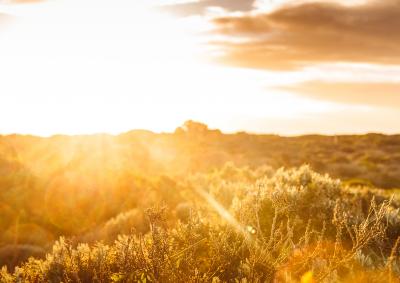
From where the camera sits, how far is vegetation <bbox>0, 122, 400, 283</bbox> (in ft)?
17.6

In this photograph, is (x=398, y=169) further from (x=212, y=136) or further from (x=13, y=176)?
(x=212, y=136)

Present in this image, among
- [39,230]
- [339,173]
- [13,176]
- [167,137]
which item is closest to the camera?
Answer: [39,230]

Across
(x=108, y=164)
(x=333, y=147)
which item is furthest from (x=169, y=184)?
(x=333, y=147)

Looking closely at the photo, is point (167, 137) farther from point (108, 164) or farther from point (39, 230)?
point (39, 230)

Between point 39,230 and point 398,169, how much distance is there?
1243 inches

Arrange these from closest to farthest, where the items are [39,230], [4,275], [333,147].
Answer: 1. [4,275]
2. [39,230]
3. [333,147]

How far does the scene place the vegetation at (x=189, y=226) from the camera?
5.35 metres

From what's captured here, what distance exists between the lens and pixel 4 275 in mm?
6766

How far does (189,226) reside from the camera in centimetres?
787

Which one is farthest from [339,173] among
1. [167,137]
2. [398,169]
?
[167,137]

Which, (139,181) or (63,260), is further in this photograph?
(139,181)

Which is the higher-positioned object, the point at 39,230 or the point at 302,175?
the point at 302,175

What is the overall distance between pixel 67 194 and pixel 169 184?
3.54 metres

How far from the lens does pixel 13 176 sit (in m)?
17.9
